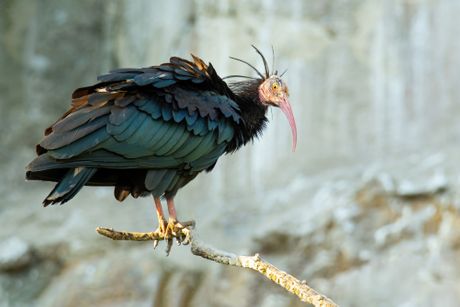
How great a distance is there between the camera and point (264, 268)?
4.40 metres

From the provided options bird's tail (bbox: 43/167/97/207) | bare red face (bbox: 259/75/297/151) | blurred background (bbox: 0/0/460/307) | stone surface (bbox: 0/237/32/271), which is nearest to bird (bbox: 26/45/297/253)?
bird's tail (bbox: 43/167/97/207)

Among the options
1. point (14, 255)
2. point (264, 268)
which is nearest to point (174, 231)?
point (264, 268)

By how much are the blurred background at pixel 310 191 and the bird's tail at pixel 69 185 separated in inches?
159

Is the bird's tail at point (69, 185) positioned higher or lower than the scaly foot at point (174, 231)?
lower

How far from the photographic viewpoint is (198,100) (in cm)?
571

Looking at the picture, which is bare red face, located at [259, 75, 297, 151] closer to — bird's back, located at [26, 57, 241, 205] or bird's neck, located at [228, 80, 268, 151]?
bird's neck, located at [228, 80, 268, 151]

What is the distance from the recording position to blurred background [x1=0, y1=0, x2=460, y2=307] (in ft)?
28.8

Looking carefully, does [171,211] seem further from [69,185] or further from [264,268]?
[264,268]

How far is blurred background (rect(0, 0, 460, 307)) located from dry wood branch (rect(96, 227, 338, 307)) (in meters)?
4.05

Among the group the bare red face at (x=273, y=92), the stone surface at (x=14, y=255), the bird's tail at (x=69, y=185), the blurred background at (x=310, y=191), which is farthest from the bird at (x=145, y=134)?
the stone surface at (x=14, y=255)

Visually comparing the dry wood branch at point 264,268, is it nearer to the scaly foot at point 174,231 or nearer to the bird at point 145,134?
the scaly foot at point 174,231

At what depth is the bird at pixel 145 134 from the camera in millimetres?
5188

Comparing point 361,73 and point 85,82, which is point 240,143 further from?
point 85,82

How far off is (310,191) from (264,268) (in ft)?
16.3
